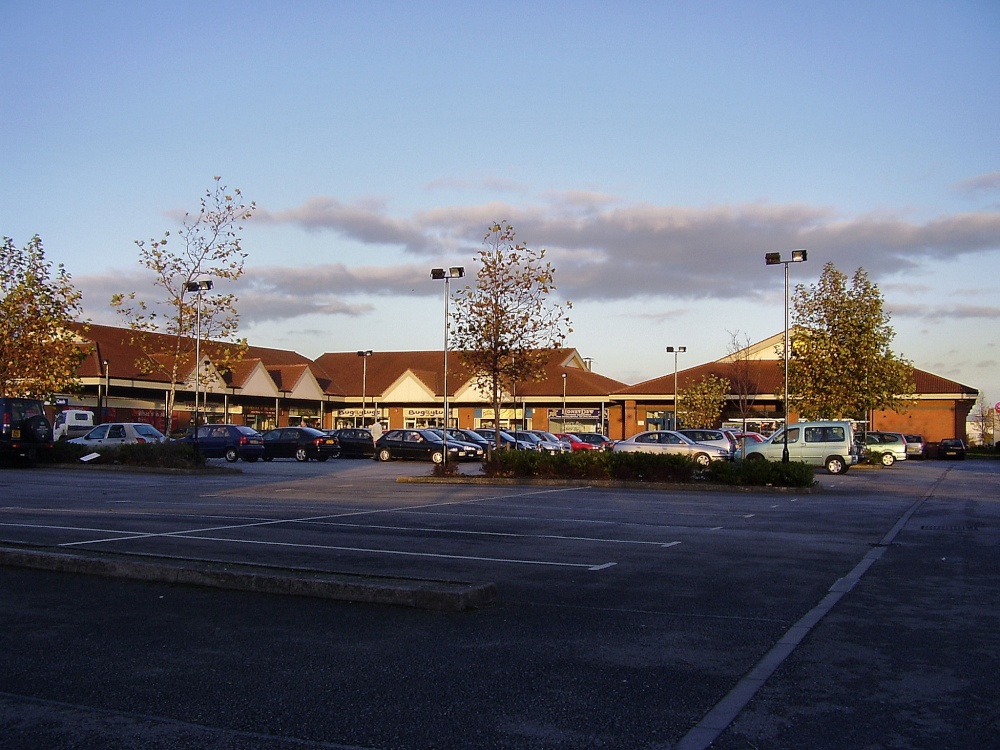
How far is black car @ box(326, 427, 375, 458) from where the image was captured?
4619 cm

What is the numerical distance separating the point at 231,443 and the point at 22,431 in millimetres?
10510

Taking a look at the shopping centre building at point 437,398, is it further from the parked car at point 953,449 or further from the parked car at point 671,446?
the parked car at point 671,446

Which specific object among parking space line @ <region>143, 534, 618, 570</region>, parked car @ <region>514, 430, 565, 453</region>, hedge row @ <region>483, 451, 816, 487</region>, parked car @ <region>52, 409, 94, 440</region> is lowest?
parking space line @ <region>143, 534, 618, 570</region>

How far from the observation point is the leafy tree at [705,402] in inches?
2357

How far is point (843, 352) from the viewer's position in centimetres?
4094

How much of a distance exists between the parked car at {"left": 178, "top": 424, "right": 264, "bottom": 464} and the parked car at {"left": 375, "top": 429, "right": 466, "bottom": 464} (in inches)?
200

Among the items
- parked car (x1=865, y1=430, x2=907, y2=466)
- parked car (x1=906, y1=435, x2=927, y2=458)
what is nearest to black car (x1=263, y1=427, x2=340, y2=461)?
parked car (x1=865, y1=430, x2=907, y2=466)

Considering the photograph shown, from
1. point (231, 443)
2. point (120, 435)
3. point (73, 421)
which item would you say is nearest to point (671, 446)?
point (231, 443)

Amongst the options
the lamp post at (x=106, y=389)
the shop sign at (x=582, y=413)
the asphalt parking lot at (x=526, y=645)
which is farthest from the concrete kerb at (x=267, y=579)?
the shop sign at (x=582, y=413)

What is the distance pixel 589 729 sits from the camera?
16.3ft

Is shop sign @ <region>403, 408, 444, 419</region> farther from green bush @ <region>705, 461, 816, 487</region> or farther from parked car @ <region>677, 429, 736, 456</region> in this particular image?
green bush @ <region>705, 461, 816, 487</region>

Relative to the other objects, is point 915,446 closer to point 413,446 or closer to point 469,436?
point 469,436

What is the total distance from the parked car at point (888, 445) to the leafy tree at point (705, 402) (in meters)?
12.7

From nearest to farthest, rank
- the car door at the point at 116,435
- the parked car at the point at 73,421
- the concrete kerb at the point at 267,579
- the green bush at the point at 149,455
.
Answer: the concrete kerb at the point at 267,579 < the green bush at the point at 149,455 < the car door at the point at 116,435 < the parked car at the point at 73,421
